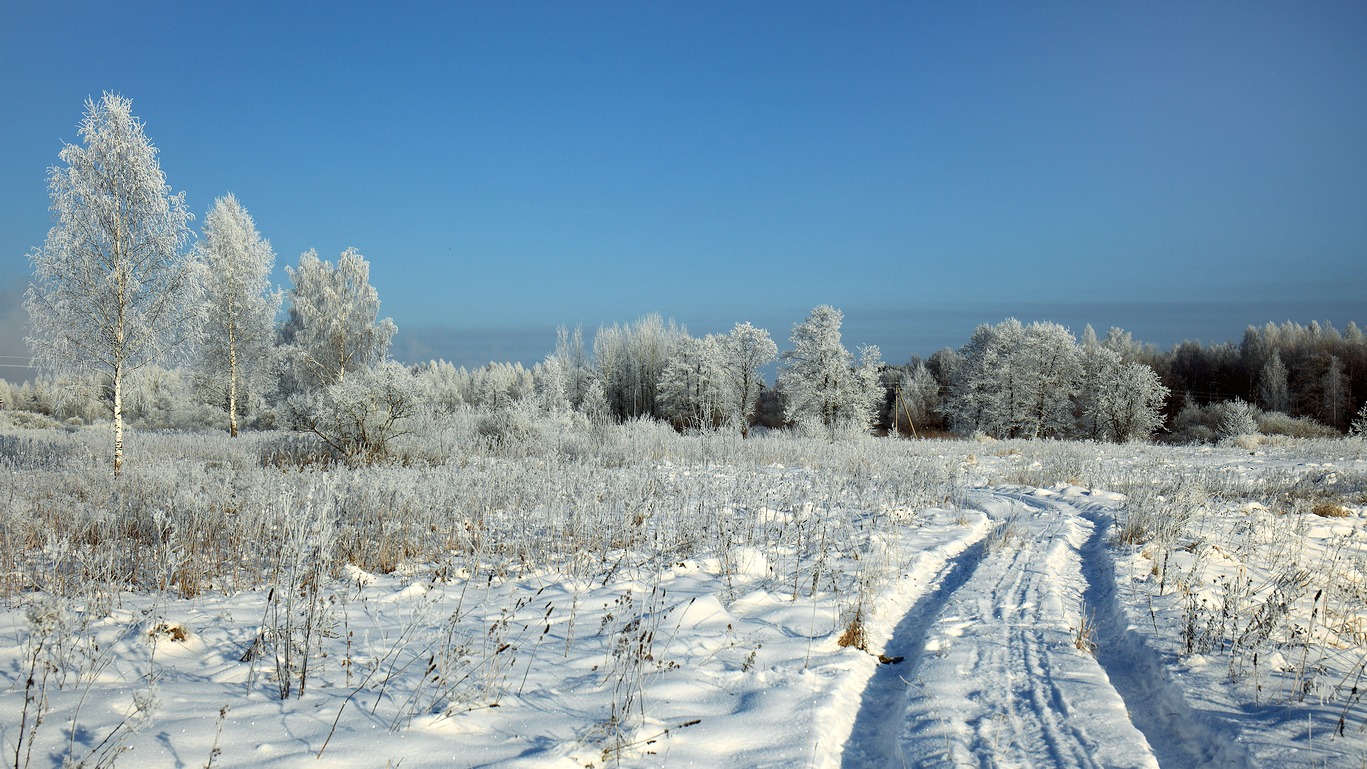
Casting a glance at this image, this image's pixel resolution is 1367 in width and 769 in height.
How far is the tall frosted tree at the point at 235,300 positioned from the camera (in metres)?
24.4

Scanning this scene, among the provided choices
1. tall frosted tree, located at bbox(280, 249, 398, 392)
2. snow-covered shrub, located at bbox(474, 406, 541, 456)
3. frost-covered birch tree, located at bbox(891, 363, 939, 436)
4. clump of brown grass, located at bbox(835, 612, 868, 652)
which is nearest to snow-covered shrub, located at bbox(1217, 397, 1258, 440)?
frost-covered birch tree, located at bbox(891, 363, 939, 436)

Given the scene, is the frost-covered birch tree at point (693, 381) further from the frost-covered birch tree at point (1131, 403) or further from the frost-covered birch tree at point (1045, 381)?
the frost-covered birch tree at point (1131, 403)

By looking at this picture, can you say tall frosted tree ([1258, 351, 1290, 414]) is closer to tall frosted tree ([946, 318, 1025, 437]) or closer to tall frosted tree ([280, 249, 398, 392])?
tall frosted tree ([946, 318, 1025, 437])

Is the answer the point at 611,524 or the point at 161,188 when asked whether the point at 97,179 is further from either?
the point at 611,524

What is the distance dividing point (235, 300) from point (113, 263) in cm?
1406

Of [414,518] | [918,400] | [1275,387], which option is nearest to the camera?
[414,518]

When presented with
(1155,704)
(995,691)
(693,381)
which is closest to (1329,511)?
(1155,704)

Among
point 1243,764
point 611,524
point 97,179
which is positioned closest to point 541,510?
point 611,524

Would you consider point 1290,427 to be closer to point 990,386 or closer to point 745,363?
point 990,386

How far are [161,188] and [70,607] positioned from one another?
12.3 meters

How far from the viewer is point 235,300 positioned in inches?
976

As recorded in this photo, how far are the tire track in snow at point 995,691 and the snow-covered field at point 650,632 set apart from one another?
19 millimetres

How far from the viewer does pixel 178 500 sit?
677 cm

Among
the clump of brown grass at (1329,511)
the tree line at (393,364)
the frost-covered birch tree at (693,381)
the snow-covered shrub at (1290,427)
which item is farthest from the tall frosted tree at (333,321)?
the snow-covered shrub at (1290,427)
